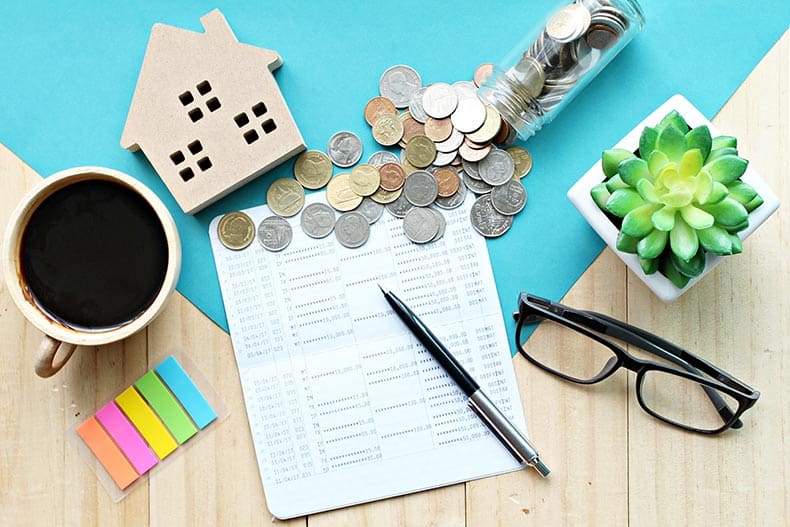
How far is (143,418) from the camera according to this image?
74cm

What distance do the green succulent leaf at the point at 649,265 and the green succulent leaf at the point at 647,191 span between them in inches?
1.9

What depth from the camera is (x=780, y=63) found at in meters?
0.72

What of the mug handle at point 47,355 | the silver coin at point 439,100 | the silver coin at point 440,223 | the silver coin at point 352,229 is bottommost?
the mug handle at point 47,355

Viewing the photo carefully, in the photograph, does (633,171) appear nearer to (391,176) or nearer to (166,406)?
(391,176)

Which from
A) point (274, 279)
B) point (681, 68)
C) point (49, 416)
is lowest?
point (49, 416)

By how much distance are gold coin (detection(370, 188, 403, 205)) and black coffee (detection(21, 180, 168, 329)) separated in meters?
0.19

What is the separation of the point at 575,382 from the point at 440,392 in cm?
12

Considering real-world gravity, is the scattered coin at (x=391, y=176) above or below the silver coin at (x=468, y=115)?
below

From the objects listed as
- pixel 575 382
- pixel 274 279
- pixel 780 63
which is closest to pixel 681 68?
pixel 780 63

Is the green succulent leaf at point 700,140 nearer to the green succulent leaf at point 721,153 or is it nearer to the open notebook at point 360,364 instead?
the green succulent leaf at point 721,153

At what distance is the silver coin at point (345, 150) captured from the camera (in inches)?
28.9

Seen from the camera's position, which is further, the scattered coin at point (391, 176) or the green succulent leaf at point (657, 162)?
the scattered coin at point (391, 176)

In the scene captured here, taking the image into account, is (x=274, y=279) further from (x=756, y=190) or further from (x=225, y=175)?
(x=756, y=190)

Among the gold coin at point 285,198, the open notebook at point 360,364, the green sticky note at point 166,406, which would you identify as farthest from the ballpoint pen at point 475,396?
the green sticky note at point 166,406
